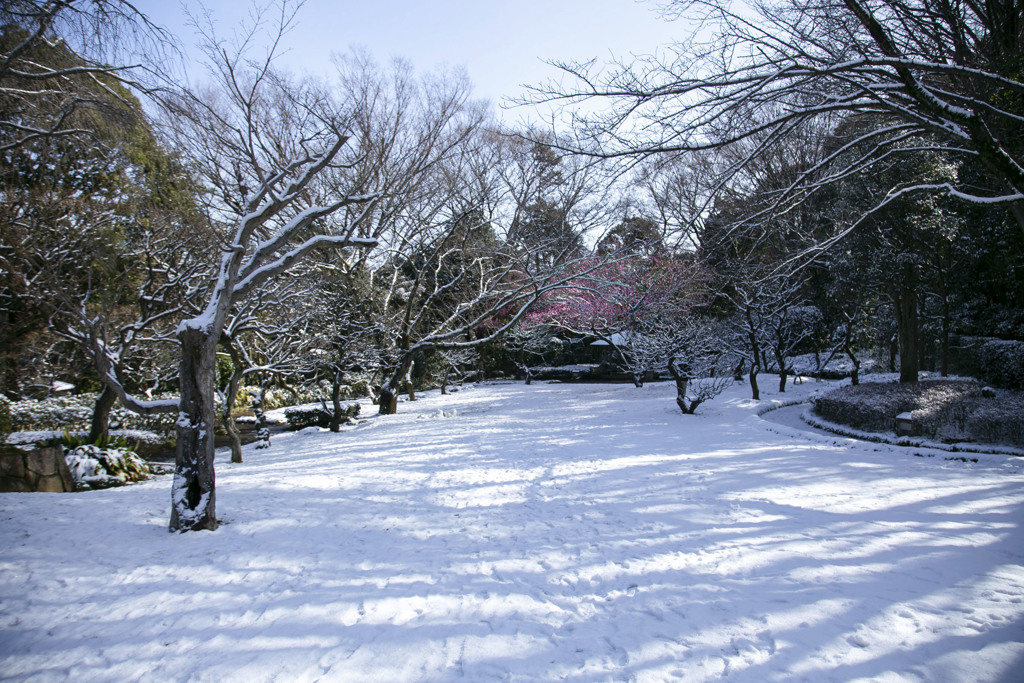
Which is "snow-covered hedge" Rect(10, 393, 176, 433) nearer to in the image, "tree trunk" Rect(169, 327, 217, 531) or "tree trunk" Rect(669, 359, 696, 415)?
"tree trunk" Rect(169, 327, 217, 531)

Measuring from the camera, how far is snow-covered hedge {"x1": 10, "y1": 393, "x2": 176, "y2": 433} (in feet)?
41.8

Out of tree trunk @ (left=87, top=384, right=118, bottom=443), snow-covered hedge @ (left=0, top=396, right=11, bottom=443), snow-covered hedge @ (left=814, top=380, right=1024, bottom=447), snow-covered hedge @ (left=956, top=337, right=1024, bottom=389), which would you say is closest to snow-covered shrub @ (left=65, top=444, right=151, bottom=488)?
tree trunk @ (left=87, top=384, right=118, bottom=443)

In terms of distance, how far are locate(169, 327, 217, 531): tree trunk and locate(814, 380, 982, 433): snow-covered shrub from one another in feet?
32.6

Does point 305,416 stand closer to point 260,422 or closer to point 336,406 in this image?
point 336,406

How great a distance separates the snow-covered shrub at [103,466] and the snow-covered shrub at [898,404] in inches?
483

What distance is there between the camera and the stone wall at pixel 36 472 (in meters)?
6.07

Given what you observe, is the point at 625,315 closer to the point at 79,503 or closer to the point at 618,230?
the point at 618,230

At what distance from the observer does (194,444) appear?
14.1ft

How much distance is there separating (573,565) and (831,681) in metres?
1.68

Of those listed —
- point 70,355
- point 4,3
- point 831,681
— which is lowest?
point 831,681

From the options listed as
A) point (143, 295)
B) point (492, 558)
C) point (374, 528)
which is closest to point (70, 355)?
point (143, 295)

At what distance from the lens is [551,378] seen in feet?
79.2

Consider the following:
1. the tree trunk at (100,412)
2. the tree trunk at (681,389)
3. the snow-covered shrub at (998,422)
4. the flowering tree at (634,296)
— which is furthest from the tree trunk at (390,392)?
the snow-covered shrub at (998,422)

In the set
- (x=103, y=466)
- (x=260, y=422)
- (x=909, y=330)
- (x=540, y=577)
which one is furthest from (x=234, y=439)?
(x=909, y=330)
